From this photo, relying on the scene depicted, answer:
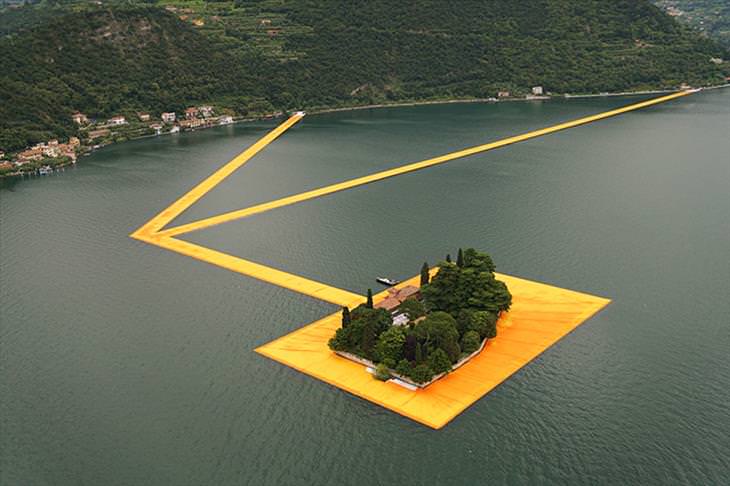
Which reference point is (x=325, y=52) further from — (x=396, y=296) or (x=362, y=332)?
(x=362, y=332)

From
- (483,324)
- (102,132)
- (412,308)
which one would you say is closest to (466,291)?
(483,324)

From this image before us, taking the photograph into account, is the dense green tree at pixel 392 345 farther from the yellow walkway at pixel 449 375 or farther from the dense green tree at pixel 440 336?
the yellow walkway at pixel 449 375

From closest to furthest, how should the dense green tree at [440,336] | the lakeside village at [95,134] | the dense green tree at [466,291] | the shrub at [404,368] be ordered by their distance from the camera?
Answer: the shrub at [404,368] < the dense green tree at [440,336] < the dense green tree at [466,291] < the lakeside village at [95,134]

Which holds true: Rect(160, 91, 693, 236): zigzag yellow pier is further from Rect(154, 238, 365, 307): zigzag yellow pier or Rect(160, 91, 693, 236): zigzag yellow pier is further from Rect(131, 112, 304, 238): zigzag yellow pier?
Rect(154, 238, 365, 307): zigzag yellow pier

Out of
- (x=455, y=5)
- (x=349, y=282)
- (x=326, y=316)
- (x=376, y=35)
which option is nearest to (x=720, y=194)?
(x=349, y=282)

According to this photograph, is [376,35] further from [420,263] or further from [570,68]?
[420,263]

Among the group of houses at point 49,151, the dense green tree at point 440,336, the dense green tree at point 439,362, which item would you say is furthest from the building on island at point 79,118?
the dense green tree at point 439,362
